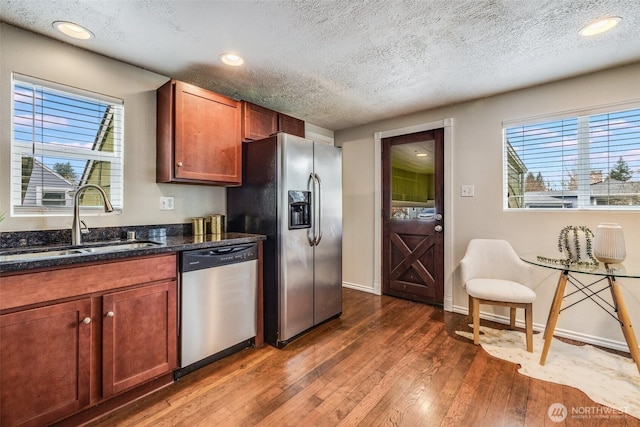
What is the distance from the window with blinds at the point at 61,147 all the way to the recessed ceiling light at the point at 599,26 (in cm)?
334

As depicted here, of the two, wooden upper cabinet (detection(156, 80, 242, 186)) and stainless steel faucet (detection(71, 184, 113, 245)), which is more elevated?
wooden upper cabinet (detection(156, 80, 242, 186))

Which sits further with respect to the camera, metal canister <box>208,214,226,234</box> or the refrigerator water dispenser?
metal canister <box>208,214,226,234</box>

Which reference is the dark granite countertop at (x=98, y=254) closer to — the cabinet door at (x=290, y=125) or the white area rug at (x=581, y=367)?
the cabinet door at (x=290, y=125)

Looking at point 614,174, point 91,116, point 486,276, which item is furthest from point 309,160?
point 614,174

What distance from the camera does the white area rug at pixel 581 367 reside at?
176 centimetres

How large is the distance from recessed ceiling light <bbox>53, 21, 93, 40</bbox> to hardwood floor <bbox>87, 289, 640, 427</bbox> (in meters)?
2.37

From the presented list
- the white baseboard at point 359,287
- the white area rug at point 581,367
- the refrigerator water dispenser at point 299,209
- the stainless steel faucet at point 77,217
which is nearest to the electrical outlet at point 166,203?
the stainless steel faucet at point 77,217

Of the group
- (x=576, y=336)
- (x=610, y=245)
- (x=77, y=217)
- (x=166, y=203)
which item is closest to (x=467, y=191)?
(x=610, y=245)

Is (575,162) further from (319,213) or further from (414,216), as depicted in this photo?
(319,213)

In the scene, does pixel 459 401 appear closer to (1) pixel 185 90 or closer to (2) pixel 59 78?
(1) pixel 185 90

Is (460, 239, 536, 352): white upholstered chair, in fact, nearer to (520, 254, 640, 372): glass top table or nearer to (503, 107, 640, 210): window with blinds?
(520, 254, 640, 372): glass top table

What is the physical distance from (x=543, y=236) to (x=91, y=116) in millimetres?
3988

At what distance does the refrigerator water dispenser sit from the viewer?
8.27ft

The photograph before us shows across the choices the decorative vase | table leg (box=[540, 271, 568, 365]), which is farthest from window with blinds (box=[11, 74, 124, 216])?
the decorative vase
